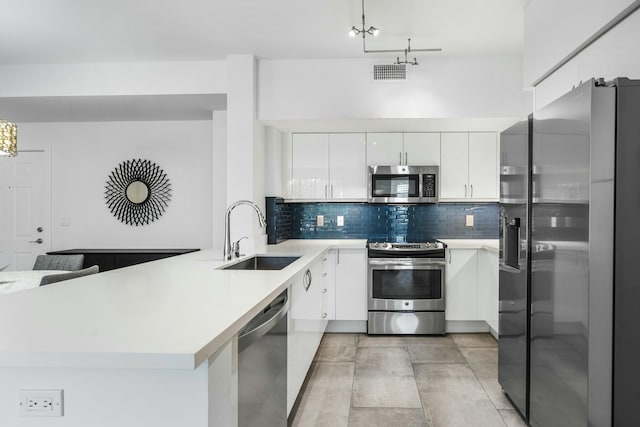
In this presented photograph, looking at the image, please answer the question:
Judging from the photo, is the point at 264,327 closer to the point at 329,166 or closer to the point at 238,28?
the point at 238,28

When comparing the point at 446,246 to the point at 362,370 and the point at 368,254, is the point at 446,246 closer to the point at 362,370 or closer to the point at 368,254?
the point at 368,254

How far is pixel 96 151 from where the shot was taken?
5.26 meters

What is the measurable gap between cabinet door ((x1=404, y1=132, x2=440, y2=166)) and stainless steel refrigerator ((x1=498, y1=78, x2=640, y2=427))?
2.33 metres

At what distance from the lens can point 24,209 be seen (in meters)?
5.31

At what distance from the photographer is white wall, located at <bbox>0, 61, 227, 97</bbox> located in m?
4.04

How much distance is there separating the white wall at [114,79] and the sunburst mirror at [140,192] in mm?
1258

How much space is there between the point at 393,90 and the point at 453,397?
8.31 ft

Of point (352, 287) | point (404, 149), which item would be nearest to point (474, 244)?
point (404, 149)

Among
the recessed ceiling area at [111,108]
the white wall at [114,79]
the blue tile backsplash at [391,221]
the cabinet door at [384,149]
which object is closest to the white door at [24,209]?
the recessed ceiling area at [111,108]

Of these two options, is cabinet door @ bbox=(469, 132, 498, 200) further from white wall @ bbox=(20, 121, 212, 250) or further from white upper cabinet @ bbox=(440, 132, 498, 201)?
white wall @ bbox=(20, 121, 212, 250)

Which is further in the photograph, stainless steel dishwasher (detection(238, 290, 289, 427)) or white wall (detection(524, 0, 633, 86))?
white wall (detection(524, 0, 633, 86))

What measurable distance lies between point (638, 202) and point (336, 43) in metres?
2.61

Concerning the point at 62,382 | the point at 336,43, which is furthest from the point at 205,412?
the point at 336,43

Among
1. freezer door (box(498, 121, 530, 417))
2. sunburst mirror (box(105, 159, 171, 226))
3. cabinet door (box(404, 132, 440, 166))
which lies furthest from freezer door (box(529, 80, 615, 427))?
sunburst mirror (box(105, 159, 171, 226))
